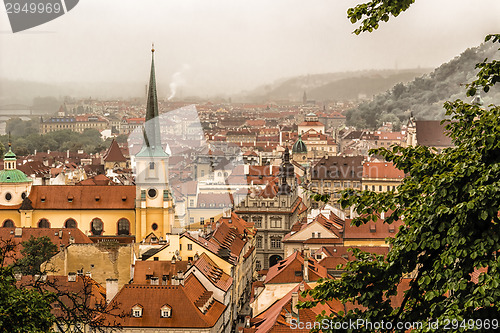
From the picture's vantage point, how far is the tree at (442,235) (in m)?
7.25

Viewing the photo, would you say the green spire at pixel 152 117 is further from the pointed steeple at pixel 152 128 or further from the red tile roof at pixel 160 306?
the red tile roof at pixel 160 306

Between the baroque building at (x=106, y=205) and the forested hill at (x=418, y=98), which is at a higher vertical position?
the forested hill at (x=418, y=98)

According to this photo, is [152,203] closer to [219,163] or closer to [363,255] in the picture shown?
[219,163]

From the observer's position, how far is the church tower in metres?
45.2

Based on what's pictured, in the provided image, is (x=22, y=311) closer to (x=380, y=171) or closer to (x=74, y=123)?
(x=380, y=171)

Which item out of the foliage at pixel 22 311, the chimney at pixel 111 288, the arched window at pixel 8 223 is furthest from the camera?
the arched window at pixel 8 223

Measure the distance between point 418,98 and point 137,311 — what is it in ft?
408

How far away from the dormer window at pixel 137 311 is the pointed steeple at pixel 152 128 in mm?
21033

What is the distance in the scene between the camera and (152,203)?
4534cm

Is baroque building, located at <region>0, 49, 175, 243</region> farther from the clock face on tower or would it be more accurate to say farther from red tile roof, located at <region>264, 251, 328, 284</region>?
red tile roof, located at <region>264, 251, 328, 284</region>

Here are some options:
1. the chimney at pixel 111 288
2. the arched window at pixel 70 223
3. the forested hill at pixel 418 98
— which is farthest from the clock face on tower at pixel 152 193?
the forested hill at pixel 418 98

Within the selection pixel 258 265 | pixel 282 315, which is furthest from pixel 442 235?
pixel 258 265

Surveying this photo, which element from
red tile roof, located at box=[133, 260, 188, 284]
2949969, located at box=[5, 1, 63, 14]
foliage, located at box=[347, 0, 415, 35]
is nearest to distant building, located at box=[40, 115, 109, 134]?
2949969, located at box=[5, 1, 63, 14]

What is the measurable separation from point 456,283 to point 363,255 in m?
1.93
